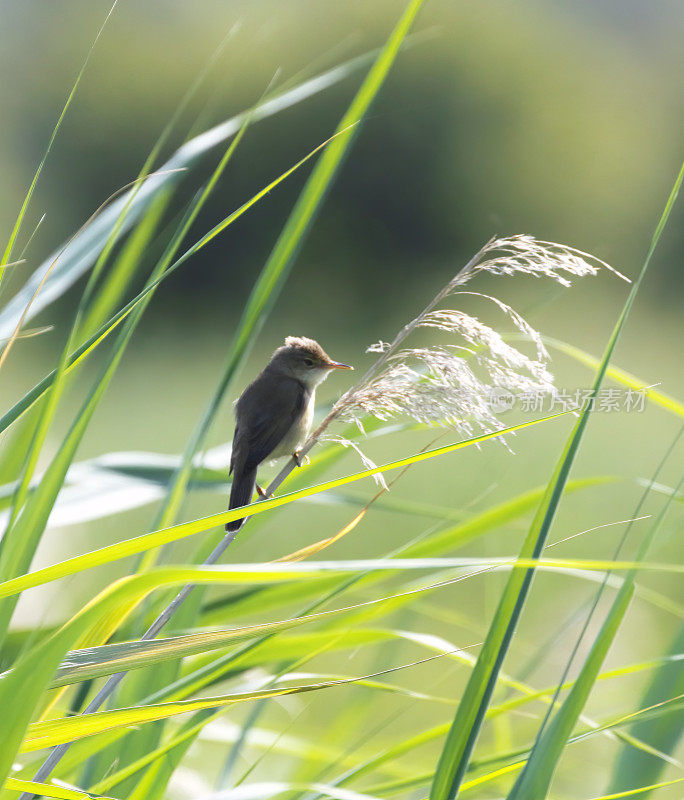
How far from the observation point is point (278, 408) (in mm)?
1666

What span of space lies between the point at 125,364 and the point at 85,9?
12.9 ft

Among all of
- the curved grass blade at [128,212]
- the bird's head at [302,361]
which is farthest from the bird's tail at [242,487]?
the curved grass blade at [128,212]

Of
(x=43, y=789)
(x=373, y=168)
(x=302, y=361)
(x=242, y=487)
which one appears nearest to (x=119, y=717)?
(x=43, y=789)

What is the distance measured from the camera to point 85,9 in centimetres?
861

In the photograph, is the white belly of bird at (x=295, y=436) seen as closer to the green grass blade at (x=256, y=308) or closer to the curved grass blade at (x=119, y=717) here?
the green grass blade at (x=256, y=308)

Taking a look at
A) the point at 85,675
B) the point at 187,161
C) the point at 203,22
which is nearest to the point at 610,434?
the point at 187,161

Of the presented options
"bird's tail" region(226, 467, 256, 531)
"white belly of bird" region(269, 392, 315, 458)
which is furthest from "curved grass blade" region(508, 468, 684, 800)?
"white belly of bird" region(269, 392, 315, 458)

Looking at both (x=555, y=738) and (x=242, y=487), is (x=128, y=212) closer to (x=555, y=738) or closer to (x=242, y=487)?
(x=242, y=487)

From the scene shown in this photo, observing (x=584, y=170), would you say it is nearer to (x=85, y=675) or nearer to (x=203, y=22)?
(x=203, y=22)

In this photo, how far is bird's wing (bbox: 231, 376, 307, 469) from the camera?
61.4 inches

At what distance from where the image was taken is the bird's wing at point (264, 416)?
1.56 metres

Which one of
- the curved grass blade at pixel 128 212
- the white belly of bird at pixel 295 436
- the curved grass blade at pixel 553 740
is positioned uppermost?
the curved grass blade at pixel 128 212

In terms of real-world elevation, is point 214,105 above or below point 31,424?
above

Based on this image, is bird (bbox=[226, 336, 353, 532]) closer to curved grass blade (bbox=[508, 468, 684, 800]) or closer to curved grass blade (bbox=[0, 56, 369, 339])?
curved grass blade (bbox=[0, 56, 369, 339])
